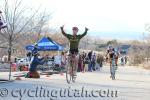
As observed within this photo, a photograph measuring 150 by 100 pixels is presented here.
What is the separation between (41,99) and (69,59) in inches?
263

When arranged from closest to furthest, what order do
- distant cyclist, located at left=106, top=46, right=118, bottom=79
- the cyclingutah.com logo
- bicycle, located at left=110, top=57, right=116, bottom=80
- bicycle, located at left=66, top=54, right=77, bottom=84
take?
the cyclingutah.com logo, bicycle, located at left=66, top=54, right=77, bottom=84, distant cyclist, located at left=106, top=46, right=118, bottom=79, bicycle, located at left=110, top=57, right=116, bottom=80

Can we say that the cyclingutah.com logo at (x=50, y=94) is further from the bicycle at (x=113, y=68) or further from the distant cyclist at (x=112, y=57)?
the bicycle at (x=113, y=68)

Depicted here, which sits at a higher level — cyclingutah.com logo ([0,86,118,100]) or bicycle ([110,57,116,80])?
bicycle ([110,57,116,80])

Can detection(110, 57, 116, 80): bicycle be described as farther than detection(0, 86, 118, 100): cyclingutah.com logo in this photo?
Yes

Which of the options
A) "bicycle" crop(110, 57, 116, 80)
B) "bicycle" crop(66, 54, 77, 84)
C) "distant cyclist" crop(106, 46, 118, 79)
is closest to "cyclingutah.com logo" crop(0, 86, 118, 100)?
"bicycle" crop(66, 54, 77, 84)

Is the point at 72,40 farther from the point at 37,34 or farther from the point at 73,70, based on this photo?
the point at 37,34

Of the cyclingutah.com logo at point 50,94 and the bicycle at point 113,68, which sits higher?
the bicycle at point 113,68

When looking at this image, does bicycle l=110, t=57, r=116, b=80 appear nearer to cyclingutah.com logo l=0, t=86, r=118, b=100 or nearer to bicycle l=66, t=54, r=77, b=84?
bicycle l=66, t=54, r=77, b=84

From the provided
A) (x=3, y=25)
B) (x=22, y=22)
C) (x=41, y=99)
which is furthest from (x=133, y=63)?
(x=41, y=99)

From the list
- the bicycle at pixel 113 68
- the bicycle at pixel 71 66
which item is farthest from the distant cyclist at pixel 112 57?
the bicycle at pixel 71 66

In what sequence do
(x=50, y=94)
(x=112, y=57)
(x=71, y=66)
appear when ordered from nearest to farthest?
(x=50, y=94)
(x=71, y=66)
(x=112, y=57)

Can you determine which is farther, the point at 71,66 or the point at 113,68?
the point at 113,68

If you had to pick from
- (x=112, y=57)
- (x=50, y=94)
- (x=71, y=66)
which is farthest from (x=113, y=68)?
(x=50, y=94)

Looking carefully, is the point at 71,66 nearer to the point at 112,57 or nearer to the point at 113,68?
the point at 112,57
